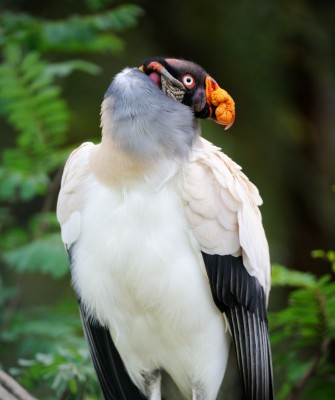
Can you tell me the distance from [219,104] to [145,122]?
312mm

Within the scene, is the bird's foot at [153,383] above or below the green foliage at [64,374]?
above

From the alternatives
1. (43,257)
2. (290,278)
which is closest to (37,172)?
(43,257)

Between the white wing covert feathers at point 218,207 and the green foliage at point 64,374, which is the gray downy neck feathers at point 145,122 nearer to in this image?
the white wing covert feathers at point 218,207

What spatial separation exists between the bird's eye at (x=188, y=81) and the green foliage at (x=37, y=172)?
1.32 metres

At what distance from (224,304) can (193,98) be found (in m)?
0.79

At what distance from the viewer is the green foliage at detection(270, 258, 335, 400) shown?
3869 mm

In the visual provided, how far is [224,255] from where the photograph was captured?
316 cm

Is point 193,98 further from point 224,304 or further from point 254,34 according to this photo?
point 254,34

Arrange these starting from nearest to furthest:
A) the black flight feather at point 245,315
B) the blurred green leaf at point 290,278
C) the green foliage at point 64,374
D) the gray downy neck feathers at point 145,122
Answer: the gray downy neck feathers at point 145,122 → the black flight feather at point 245,315 → the green foliage at point 64,374 → the blurred green leaf at point 290,278

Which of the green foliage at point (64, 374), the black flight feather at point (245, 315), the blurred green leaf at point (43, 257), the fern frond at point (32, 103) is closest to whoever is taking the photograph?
the black flight feather at point (245, 315)

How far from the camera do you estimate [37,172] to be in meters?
4.61

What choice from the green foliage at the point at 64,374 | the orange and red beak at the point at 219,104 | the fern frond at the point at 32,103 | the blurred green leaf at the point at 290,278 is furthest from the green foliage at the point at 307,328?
the fern frond at the point at 32,103

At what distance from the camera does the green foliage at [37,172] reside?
13.8 feet

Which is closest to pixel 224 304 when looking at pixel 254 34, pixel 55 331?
pixel 55 331
